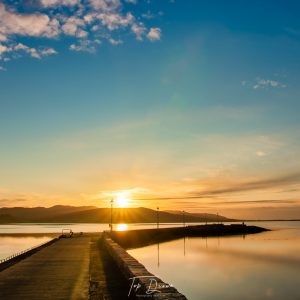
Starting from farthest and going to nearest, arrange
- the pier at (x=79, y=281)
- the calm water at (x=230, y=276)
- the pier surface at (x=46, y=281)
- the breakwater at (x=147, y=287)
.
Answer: the calm water at (x=230, y=276)
the pier surface at (x=46, y=281)
the pier at (x=79, y=281)
the breakwater at (x=147, y=287)

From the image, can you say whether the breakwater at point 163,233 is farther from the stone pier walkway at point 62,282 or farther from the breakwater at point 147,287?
the breakwater at point 147,287

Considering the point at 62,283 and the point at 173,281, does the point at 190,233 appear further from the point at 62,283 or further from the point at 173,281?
the point at 62,283

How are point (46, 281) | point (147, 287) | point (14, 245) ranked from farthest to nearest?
1. point (14, 245)
2. point (46, 281)
3. point (147, 287)

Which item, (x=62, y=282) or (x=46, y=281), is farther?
(x=46, y=281)

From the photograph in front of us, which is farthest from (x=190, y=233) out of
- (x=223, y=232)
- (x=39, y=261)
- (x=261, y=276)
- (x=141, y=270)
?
(x=141, y=270)

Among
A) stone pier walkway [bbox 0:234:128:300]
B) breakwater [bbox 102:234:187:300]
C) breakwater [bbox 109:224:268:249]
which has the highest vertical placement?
breakwater [bbox 109:224:268:249]

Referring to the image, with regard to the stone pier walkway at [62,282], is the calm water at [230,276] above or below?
below

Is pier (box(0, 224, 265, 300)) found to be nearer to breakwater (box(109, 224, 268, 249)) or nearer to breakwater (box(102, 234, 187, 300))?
breakwater (box(102, 234, 187, 300))

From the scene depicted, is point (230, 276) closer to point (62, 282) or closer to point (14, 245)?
point (62, 282)

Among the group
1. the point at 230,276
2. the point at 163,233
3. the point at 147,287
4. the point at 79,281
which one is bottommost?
the point at 230,276

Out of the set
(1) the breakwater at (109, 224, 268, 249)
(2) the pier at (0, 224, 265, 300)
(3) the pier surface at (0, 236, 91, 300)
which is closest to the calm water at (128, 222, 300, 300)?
(2) the pier at (0, 224, 265, 300)

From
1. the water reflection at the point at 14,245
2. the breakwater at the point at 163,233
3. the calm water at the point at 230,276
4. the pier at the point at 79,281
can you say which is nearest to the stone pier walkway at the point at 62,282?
the pier at the point at 79,281

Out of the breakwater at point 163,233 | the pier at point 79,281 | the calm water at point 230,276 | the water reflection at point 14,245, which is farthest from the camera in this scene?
the breakwater at point 163,233

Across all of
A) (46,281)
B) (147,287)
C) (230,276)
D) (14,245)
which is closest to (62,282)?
(46,281)
